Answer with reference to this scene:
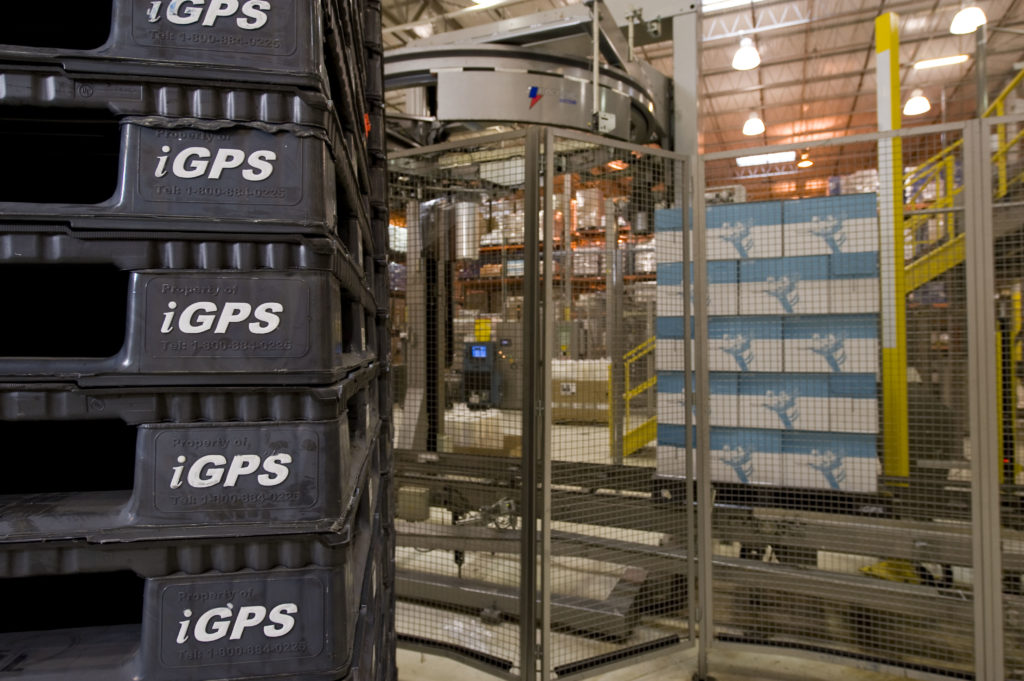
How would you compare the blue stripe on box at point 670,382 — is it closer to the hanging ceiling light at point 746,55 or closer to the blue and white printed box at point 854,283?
the blue and white printed box at point 854,283

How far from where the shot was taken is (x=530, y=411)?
3.02m

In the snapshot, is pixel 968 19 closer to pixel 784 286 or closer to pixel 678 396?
pixel 784 286

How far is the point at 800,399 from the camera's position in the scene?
3.40 meters

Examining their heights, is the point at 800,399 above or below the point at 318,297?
below

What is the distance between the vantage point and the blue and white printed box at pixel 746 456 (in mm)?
3441

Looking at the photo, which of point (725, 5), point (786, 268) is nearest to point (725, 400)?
point (786, 268)

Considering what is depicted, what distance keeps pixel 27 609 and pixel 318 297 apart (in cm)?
91

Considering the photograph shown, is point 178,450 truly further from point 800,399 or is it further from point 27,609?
point 800,399

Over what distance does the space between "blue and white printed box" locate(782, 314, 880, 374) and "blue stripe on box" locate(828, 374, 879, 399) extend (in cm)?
3

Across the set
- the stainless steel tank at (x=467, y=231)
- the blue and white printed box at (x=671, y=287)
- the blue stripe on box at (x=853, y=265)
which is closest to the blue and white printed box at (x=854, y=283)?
the blue stripe on box at (x=853, y=265)

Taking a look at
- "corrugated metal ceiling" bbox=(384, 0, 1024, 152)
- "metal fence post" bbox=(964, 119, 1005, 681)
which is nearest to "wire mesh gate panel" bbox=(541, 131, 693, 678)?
"metal fence post" bbox=(964, 119, 1005, 681)

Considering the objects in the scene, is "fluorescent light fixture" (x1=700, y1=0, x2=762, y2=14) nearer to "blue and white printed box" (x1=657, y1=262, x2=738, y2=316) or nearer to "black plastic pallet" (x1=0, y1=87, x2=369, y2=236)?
"blue and white printed box" (x1=657, y1=262, x2=738, y2=316)

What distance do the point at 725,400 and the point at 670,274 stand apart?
2.56 ft

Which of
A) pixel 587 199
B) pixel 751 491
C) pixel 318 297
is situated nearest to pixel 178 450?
pixel 318 297
